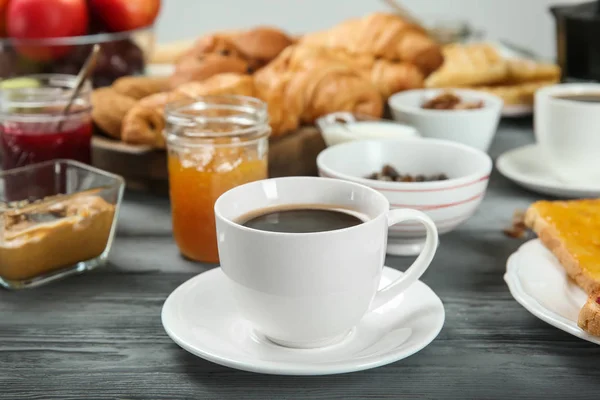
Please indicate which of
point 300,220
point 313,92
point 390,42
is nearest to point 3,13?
point 313,92

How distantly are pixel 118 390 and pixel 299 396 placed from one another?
6.2 inches

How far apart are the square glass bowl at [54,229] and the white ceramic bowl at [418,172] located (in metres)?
0.28

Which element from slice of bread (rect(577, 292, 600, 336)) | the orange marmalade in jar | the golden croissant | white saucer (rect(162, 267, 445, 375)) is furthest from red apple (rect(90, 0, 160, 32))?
slice of bread (rect(577, 292, 600, 336))

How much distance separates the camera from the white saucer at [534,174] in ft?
3.84

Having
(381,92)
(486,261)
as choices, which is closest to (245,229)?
(486,261)

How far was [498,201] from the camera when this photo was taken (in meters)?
1.22

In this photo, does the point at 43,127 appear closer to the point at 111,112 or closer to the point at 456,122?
the point at 111,112

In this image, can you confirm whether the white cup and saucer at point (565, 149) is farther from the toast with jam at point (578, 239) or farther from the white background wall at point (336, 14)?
the white background wall at point (336, 14)

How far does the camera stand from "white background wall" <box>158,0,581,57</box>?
11.1 feet

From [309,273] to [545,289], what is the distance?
0.28m

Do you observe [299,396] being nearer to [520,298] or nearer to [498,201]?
[520,298]

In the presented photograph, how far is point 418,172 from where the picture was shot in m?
1.10

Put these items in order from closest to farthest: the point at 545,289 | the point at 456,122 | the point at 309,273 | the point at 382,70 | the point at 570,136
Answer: the point at 309,273, the point at 545,289, the point at 570,136, the point at 456,122, the point at 382,70

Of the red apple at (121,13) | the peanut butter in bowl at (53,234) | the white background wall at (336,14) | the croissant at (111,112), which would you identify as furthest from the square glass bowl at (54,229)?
the white background wall at (336,14)
